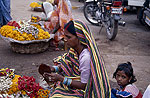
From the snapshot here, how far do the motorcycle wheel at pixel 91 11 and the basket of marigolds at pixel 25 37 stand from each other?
3574mm

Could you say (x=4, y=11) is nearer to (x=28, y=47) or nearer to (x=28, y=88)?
(x=28, y=47)

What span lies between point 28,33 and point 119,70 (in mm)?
2895

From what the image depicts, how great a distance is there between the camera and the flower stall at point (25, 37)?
4970 mm

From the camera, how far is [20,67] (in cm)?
457

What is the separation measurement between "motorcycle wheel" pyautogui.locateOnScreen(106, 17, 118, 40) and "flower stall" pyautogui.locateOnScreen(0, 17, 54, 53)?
2015 mm

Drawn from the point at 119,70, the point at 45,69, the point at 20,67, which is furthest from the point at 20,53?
the point at 119,70

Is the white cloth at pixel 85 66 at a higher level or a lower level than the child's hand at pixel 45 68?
higher

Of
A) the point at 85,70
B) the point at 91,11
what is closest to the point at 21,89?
the point at 85,70

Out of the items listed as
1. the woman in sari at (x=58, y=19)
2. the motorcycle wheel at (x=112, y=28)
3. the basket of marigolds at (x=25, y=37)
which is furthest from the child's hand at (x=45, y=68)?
the motorcycle wheel at (x=112, y=28)

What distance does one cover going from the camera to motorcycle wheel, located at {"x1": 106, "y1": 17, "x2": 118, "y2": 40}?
251 inches

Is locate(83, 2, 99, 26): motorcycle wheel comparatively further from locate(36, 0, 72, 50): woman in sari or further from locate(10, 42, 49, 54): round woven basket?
locate(10, 42, 49, 54): round woven basket

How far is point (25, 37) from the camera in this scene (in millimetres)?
4988

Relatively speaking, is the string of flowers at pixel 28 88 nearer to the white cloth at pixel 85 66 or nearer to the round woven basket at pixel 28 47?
the white cloth at pixel 85 66

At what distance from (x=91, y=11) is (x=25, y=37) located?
4.17 meters
